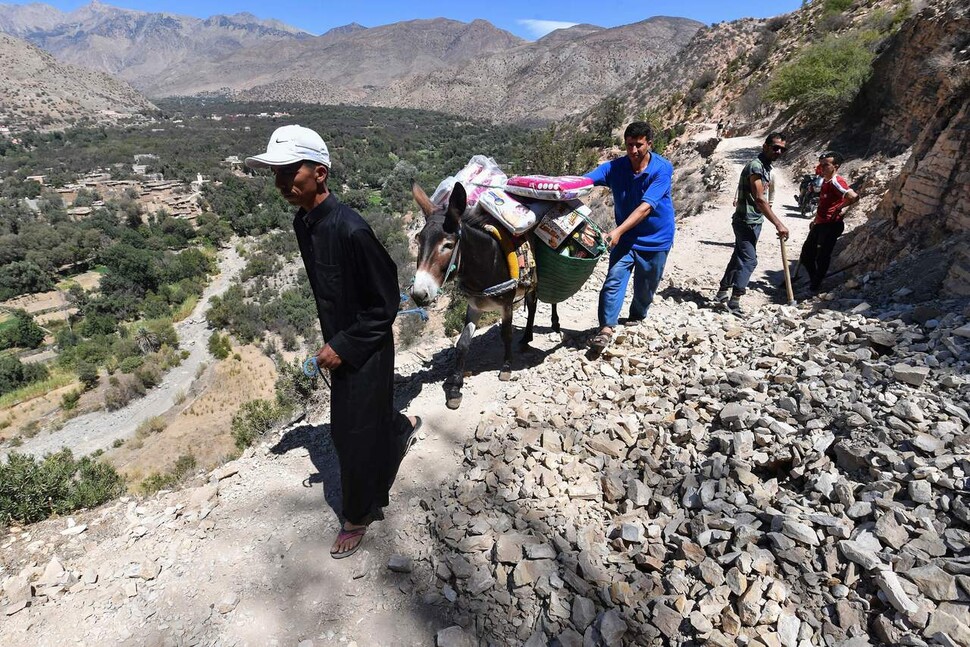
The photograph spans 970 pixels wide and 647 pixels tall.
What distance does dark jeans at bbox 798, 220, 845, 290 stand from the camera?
5616 mm

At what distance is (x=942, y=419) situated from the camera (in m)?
2.41

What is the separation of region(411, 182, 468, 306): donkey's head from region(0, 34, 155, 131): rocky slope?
A: 119m

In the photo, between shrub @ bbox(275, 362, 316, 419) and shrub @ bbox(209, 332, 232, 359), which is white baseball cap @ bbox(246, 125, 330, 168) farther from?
shrub @ bbox(209, 332, 232, 359)

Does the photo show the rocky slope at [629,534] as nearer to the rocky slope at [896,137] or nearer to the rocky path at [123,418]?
the rocky slope at [896,137]

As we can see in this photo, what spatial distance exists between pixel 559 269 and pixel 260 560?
3.37 meters

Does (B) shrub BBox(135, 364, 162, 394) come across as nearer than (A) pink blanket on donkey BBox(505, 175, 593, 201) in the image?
No

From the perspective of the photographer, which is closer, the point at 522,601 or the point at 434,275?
the point at 522,601

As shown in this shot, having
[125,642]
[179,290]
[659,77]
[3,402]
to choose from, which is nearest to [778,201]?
[125,642]

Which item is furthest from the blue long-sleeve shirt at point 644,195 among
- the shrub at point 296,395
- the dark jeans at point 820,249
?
the shrub at point 296,395

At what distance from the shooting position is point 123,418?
16516 millimetres

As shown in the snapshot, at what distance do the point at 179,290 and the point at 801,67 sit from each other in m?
34.9

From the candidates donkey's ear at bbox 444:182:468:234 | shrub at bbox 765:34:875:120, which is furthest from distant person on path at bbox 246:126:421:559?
shrub at bbox 765:34:875:120

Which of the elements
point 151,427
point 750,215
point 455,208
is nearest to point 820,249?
point 750,215

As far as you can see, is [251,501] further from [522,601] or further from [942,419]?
[942,419]
